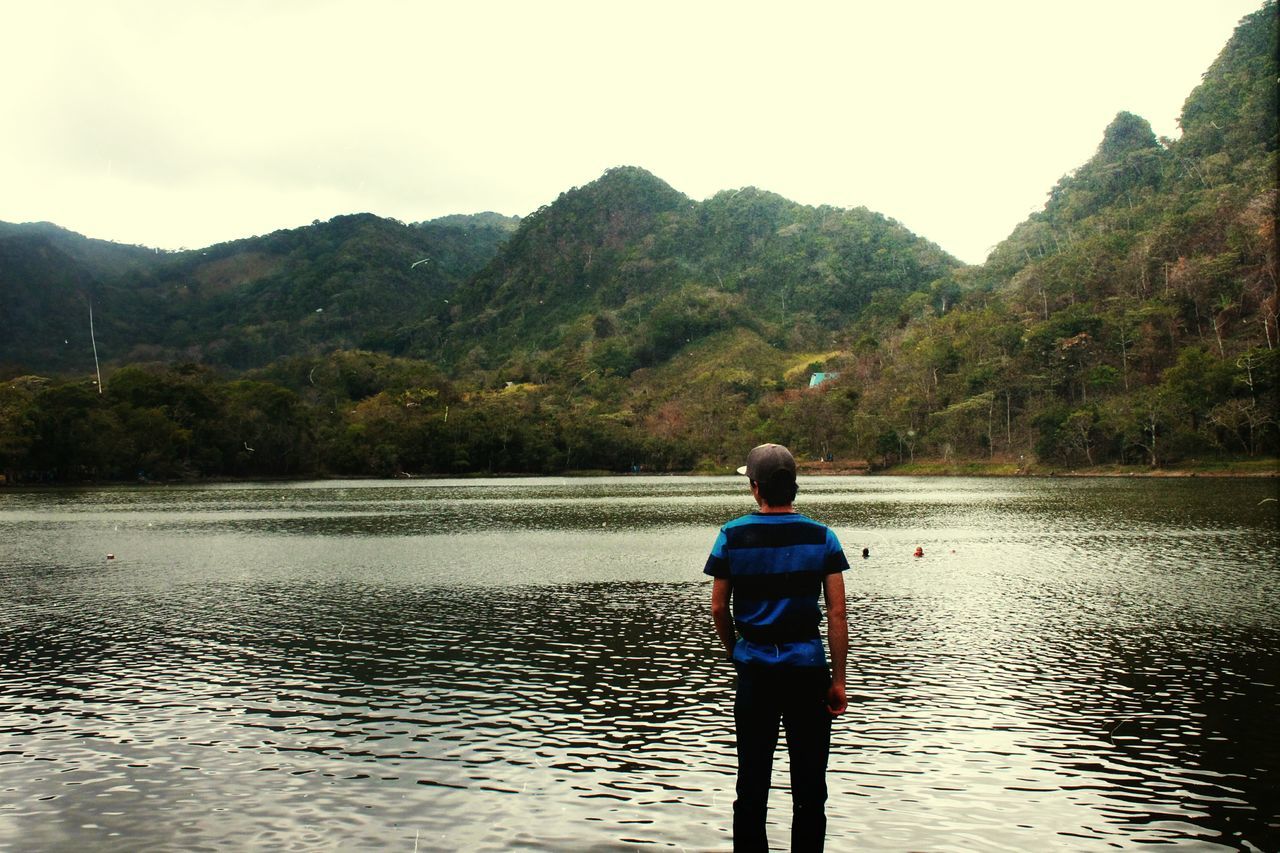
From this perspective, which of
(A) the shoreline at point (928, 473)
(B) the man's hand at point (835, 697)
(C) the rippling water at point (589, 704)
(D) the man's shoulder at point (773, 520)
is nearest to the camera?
(D) the man's shoulder at point (773, 520)

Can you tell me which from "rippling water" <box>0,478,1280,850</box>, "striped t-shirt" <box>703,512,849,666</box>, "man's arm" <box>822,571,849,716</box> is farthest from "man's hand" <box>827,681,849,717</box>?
"rippling water" <box>0,478,1280,850</box>

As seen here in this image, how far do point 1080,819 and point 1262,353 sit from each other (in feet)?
319

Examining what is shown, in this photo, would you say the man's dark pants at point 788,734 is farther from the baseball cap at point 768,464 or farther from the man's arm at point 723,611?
the baseball cap at point 768,464

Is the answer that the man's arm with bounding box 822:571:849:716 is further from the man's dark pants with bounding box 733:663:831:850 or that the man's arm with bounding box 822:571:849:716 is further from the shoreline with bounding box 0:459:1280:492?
the shoreline with bounding box 0:459:1280:492

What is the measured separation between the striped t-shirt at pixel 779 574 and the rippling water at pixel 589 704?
384 cm

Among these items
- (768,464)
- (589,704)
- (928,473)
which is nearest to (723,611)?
(768,464)

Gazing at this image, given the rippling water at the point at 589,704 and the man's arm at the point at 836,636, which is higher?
the man's arm at the point at 836,636

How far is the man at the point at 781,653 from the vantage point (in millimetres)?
6348

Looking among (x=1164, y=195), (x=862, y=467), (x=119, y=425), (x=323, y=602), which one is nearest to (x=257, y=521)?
(x=323, y=602)

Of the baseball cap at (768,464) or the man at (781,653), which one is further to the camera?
the baseball cap at (768,464)

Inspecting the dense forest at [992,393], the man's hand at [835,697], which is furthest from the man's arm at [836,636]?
the dense forest at [992,393]

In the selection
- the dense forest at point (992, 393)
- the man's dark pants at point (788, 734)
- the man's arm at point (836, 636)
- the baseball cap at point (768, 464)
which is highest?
the dense forest at point (992, 393)

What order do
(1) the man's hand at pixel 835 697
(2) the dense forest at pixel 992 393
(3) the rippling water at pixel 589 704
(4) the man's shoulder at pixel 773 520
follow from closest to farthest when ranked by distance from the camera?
(4) the man's shoulder at pixel 773 520 < (1) the man's hand at pixel 835 697 < (3) the rippling water at pixel 589 704 < (2) the dense forest at pixel 992 393

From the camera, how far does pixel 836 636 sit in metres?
6.62
